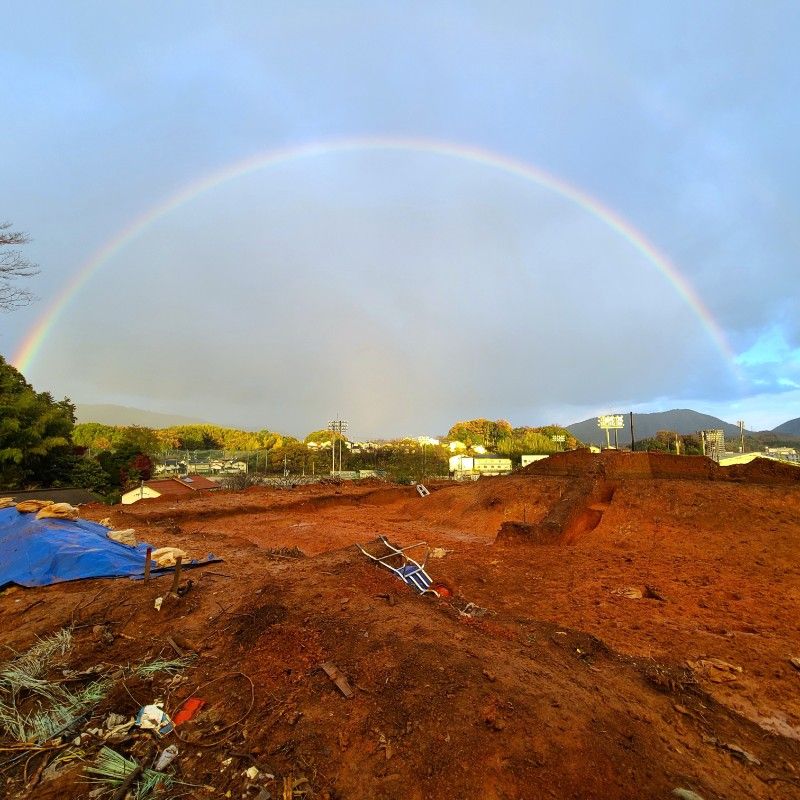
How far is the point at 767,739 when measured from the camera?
3.79 m

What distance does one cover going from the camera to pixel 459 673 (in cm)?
390

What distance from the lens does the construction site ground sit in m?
3.01

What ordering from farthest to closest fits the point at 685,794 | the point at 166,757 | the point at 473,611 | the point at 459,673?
the point at 473,611 < the point at 459,673 < the point at 166,757 < the point at 685,794

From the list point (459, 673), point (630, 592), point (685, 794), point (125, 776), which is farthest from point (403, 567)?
point (685, 794)

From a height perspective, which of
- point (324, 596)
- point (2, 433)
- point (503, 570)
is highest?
point (2, 433)

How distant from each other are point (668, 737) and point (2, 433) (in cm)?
2746

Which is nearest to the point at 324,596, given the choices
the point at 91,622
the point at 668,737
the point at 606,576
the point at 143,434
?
the point at 91,622

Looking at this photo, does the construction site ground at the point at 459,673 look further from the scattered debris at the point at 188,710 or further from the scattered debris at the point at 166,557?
the scattered debris at the point at 166,557

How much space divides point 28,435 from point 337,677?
25.8 m

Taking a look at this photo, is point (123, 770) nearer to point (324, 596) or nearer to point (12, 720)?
point (12, 720)

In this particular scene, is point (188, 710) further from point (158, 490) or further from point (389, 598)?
point (158, 490)

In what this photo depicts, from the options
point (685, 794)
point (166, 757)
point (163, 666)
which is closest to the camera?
point (685, 794)

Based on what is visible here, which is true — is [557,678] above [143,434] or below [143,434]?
below

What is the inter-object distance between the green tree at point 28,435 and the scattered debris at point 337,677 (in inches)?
949
